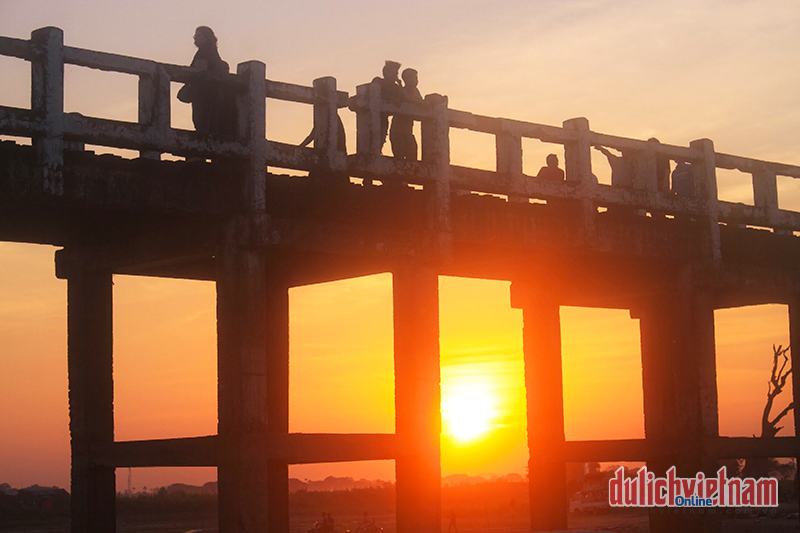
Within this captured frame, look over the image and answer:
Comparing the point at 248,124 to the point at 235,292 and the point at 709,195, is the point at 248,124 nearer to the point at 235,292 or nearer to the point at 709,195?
the point at 235,292

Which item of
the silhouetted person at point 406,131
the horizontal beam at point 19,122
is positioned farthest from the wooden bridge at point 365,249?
the silhouetted person at point 406,131

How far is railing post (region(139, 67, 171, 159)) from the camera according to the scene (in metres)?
13.4

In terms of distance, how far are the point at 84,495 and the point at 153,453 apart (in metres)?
1.83

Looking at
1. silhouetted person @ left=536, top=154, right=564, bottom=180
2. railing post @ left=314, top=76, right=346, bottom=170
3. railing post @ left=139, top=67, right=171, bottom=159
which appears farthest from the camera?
silhouetted person @ left=536, top=154, right=564, bottom=180

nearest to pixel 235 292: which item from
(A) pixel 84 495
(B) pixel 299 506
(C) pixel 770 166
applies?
(A) pixel 84 495

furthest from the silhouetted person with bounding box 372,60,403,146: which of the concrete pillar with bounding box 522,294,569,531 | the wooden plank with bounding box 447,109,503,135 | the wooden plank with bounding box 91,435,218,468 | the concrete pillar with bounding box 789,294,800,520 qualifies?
the concrete pillar with bounding box 789,294,800,520

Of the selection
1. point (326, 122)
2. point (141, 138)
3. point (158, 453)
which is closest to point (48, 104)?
point (141, 138)

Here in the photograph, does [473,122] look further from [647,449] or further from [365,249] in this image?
[647,449]

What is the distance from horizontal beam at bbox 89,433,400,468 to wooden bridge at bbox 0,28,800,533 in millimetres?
32

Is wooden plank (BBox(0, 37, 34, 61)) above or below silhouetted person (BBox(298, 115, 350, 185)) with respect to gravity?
above

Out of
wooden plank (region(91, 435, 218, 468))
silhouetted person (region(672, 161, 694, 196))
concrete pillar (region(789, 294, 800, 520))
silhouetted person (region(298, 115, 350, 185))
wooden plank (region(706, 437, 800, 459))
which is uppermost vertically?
silhouetted person (region(672, 161, 694, 196))

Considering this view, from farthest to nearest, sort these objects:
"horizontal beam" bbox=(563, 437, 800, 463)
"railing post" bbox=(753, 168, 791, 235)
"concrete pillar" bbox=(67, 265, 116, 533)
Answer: "railing post" bbox=(753, 168, 791, 235) < "horizontal beam" bbox=(563, 437, 800, 463) < "concrete pillar" bbox=(67, 265, 116, 533)

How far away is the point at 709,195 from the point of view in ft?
64.3

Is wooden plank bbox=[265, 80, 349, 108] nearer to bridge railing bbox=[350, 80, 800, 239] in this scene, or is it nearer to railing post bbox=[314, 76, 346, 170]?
railing post bbox=[314, 76, 346, 170]
